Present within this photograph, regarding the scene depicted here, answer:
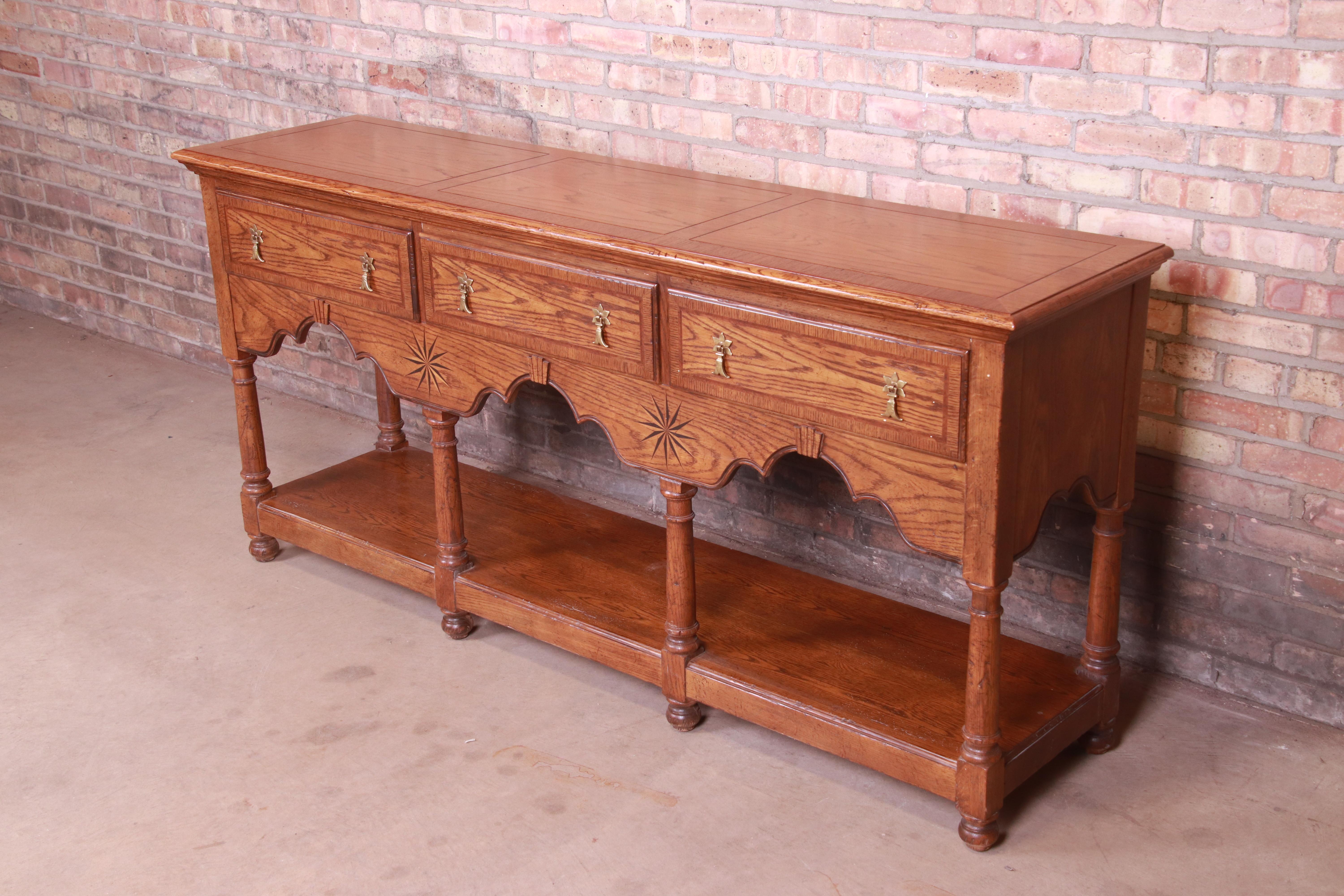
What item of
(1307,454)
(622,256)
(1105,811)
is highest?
(622,256)

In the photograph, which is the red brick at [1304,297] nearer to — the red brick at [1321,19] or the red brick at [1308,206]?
the red brick at [1308,206]

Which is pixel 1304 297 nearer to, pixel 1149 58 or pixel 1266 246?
pixel 1266 246

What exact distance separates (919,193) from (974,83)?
0.28 m

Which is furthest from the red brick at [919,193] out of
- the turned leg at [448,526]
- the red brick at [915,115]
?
the turned leg at [448,526]

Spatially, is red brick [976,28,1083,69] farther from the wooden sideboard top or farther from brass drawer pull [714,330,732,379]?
brass drawer pull [714,330,732,379]

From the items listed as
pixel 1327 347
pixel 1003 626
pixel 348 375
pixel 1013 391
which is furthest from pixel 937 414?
pixel 348 375

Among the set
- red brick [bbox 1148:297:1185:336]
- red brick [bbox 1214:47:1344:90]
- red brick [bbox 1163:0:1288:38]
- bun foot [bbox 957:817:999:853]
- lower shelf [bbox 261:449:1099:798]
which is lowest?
bun foot [bbox 957:817:999:853]

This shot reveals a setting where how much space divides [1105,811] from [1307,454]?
826 millimetres

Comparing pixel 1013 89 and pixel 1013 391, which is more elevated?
pixel 1013 89

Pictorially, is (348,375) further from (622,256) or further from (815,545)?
(622,256)

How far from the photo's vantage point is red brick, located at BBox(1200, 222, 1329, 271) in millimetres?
2725

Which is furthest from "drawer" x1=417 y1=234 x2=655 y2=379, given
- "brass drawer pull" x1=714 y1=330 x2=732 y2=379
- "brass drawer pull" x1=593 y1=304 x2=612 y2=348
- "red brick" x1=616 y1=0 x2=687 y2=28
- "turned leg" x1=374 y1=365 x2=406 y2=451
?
"turned leg" x1=374 y1=365 x2=406 y2=451

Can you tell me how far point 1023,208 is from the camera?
305 cm

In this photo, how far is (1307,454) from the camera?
9.33 feet
